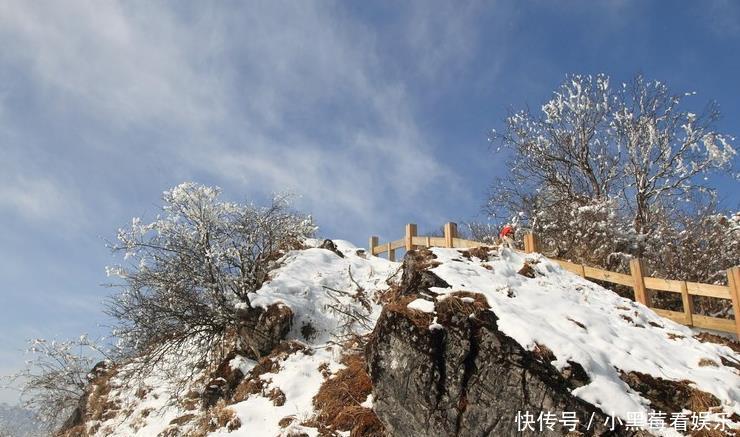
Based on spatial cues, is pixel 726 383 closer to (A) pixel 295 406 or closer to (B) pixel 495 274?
(B) pixel 495 274

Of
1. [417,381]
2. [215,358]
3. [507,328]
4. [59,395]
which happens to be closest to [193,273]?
[215,358]

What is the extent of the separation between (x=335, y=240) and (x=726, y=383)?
13713 millimetres

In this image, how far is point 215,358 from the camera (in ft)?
40.0

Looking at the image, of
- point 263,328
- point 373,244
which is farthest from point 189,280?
point 373,244

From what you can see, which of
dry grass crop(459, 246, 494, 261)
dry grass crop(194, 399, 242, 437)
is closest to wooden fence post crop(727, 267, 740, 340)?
dry grass crop(459, 246, 494, 261)

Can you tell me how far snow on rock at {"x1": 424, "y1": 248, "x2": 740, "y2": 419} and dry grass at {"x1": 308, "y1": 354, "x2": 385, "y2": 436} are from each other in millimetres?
2272

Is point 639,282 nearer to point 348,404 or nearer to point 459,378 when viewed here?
point 459,378

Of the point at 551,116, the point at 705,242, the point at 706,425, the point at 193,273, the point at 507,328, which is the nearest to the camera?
the point at 706,425

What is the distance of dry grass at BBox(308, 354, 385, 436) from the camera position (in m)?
7.41

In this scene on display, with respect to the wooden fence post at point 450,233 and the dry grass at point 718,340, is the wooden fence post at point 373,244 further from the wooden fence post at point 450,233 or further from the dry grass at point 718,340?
the dry grass at point 718,340

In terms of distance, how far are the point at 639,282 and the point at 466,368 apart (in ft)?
19.0

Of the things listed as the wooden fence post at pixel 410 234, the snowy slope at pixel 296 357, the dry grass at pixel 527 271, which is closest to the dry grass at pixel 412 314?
the snowy slope at pixel 296 357

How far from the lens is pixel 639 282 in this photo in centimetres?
1002

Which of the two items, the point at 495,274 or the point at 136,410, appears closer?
the point at 495,274
